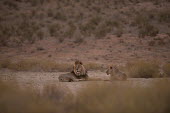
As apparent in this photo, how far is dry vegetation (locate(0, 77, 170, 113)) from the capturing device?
18.5 feet

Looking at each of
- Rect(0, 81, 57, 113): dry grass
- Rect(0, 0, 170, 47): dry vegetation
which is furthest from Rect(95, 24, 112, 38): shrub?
Rect(0, 81, 57, 113): dry grass

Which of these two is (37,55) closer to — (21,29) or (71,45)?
(71,45)

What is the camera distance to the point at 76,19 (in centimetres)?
3200

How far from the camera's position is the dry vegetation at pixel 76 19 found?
2819 centimetres

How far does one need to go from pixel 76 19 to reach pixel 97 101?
2625 centimetres

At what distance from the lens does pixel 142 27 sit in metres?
28.8

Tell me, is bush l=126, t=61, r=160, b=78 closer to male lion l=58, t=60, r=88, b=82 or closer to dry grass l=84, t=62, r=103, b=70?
male lion l=58, t=60, r=88, b=82

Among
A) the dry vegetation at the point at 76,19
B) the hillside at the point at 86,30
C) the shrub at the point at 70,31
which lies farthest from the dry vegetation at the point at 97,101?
the shrub at the point at 70,31

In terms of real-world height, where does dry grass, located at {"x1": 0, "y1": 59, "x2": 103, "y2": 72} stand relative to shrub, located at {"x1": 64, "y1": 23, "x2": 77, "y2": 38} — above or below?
below

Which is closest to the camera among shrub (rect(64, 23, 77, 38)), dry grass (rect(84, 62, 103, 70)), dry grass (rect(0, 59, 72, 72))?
dry grass (rect(0, 59, 72, 72))

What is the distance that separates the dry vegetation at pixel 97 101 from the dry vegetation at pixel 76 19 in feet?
65.4

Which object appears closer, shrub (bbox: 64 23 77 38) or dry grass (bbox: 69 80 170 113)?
dry grass (bbox: 69 80 170 113)

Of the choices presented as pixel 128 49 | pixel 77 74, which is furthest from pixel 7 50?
pixel 77 74

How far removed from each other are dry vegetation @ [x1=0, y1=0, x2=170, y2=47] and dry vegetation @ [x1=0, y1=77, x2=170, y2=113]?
19931 millimetres
